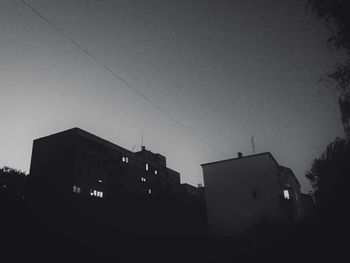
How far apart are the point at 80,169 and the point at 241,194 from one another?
27.6 metres

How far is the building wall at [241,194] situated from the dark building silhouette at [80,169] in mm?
8962

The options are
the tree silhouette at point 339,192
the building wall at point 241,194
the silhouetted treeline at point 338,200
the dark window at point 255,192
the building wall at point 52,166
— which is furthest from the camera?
the building wall at point 52,166

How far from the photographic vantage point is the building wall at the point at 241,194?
2836 centimetres

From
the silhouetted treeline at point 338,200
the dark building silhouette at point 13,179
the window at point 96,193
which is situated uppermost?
the dark building silhouette at point 13,179

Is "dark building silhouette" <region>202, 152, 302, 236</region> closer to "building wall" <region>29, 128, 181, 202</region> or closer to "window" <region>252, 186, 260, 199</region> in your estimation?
"window" <region>252, 186, 260, 199</region>

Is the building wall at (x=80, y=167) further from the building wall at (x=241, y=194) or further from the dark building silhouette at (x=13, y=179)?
the building wall at (x=241, y=194)

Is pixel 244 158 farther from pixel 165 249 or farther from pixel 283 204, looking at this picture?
pixel 165 249

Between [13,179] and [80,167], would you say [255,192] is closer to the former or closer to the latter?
[80,167]

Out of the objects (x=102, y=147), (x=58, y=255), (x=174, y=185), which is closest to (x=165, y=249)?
(x=58, y=255)

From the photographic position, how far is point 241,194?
98.4 ft

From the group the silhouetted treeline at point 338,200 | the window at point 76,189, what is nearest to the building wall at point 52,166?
the window at point 76,189

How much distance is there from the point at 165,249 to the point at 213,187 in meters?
14.3

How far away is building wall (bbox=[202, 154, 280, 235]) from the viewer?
1117 inches

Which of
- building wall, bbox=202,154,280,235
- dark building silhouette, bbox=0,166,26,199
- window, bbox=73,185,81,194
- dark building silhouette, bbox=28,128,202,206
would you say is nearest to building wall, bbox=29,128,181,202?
dark building silhouette, bbox=28,128,202,206
